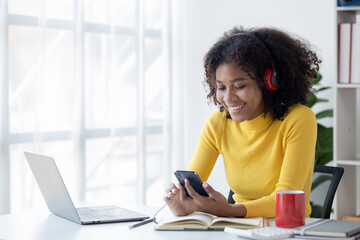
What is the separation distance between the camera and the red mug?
156cm

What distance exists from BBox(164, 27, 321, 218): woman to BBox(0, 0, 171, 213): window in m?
1.26

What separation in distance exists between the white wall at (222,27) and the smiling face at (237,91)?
1520 mm

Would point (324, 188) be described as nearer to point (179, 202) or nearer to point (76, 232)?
point (179, 202)

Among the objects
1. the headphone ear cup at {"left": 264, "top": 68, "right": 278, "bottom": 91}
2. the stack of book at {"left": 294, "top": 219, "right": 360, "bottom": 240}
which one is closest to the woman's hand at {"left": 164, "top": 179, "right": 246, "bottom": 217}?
the stack of book at {"left": 294, "top": 219, "right": 360, "bottom": 240}

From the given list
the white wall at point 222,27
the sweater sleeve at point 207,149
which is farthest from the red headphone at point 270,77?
the white wall at point 222,27

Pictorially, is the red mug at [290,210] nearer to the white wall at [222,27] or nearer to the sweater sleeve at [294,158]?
the sweater sleeve at [294,158]

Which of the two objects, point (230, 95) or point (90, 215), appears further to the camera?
point (230, 95)

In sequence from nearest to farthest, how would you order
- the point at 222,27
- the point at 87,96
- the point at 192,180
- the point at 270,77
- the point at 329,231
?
1. the point at 329,231
2. the point at 192,180
3. the point at 270,77
4. the point at 87,96
5. the point at 222,27

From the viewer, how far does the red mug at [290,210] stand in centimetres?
156

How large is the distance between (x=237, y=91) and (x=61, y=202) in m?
0.74

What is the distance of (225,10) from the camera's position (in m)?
3.91

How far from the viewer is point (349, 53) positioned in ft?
9.53

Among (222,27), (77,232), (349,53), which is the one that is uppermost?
(222,27)

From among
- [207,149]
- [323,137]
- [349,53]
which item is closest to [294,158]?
[207,149]
